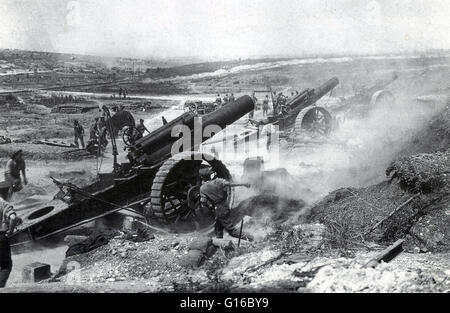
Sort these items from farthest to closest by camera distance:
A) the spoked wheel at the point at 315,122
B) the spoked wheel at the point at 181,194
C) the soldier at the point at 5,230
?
1. the spoked wheel at the point at 315,122
2. the spoked wheel at the point at 181,194
3. the soldier at the point at 5,230

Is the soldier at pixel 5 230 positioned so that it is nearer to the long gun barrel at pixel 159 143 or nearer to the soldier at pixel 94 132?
the long gun barrel at pixel 159 143

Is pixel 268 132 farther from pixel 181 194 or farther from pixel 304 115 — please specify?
pixel 181 194

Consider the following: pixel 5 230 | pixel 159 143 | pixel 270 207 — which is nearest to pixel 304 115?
pixel 270 207

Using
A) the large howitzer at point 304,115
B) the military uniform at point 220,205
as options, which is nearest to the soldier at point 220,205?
the military uniform at point 220,205

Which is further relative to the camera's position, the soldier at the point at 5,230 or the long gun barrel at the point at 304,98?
the long gun barrel at the point at 304,98

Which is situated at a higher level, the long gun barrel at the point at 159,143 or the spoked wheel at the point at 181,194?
the long gun barrel at the point at 159,143

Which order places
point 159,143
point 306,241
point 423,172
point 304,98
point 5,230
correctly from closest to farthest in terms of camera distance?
point 306,241 < point 5,230 < point 423,172 < point 159,143 < point 304,98

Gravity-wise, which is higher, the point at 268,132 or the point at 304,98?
the point at 304,98
